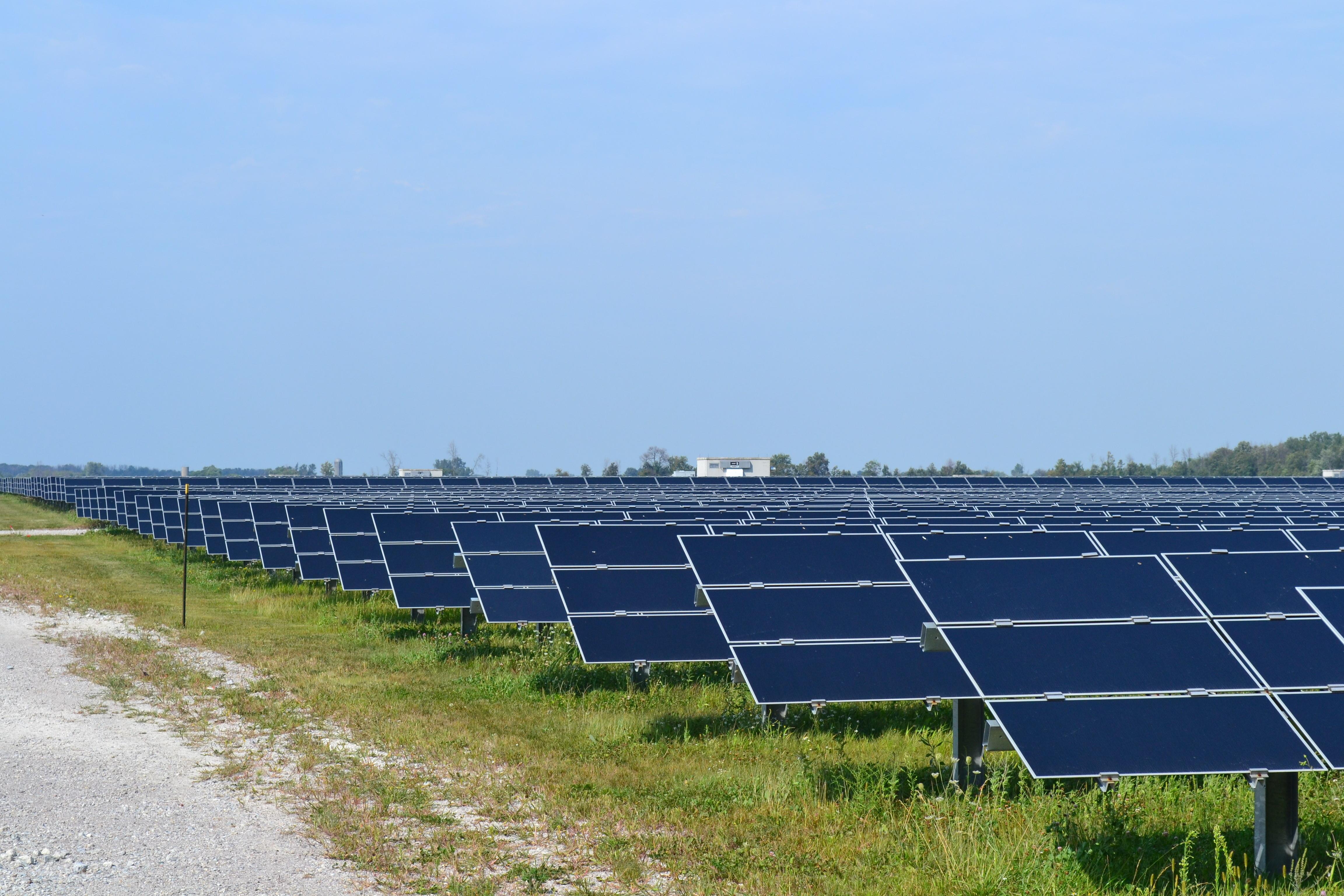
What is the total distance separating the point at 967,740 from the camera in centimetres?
938

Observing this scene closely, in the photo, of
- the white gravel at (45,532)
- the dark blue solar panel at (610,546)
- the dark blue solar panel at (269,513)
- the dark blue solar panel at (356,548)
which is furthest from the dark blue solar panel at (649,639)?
the white gravel at (45,532)

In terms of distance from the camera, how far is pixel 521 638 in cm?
1736

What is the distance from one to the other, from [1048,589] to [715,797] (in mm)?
2813

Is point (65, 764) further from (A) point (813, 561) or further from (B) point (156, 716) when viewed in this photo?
(A) point (813, 561)

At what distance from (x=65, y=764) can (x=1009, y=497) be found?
1196 inches

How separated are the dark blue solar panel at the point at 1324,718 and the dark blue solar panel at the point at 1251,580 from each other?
1076 millimetres

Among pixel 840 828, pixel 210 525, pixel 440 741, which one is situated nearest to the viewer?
pixel 840 828

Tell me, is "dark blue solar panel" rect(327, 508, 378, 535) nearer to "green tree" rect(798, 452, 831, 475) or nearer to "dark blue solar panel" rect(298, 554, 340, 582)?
"dark blue solar panel" rect(298, 554, 340, 582)

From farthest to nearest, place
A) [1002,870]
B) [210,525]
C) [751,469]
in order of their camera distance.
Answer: [751,469] → [210,525] → [1002,870]

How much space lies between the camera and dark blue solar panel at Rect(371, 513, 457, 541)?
750 inches

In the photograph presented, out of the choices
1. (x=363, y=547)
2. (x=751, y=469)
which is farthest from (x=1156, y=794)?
(x=751, y=469)

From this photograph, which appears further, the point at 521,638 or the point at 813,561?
the point at 521,638

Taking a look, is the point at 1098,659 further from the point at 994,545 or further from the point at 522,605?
the point at 522,605

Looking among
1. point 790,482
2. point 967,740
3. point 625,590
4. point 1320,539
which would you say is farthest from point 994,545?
point 790,482
